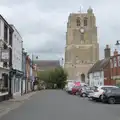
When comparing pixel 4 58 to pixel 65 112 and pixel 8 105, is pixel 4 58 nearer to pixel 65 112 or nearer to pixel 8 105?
pixel 8 105

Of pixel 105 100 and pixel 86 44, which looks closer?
pixel 105 100

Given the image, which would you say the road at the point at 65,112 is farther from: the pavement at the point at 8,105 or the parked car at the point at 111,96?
the parked car at the point at 111,96

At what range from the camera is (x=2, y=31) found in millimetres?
37094

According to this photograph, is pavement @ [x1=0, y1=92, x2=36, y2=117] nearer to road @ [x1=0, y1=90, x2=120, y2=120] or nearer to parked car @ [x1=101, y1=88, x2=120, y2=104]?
road @ [x1=0, y1=90, x2=120, y2=120]

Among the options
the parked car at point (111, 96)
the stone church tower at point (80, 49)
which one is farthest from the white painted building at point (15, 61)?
the stone church tower at point (80, 49)

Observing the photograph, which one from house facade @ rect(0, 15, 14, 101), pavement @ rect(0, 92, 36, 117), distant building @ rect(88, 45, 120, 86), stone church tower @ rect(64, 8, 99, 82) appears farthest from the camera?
stone church tower @ rect(64, 8, 99, 82)

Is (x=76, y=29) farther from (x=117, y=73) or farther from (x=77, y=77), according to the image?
(x=117, y=73)

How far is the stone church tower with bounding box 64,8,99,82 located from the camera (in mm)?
126125

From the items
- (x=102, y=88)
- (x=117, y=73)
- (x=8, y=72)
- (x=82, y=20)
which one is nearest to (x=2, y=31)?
(x=8, y=72)

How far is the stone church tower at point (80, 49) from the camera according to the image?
12612cm

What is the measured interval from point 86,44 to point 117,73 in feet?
208

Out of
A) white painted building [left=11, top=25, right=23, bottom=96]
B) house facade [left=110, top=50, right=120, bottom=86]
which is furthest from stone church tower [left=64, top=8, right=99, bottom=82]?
white painted building [left=11, top=25, right=23, bottom=96]

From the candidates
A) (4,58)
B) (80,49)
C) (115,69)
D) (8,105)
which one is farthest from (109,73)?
(80,49)

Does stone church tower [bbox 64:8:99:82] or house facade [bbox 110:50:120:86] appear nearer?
house facade [bbox 110:50:120:86]
